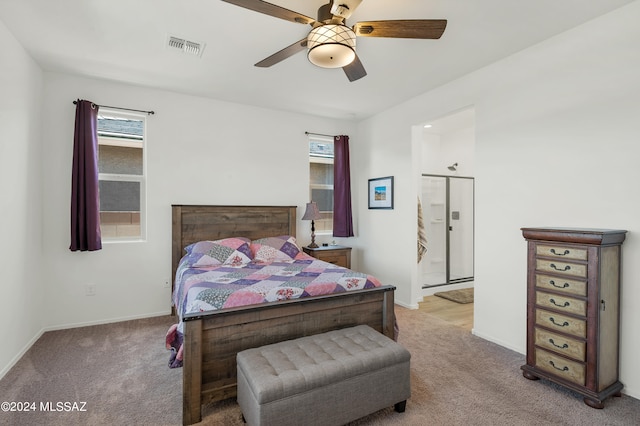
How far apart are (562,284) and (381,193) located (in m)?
2.64

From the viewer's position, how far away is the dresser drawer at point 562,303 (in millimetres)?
2133

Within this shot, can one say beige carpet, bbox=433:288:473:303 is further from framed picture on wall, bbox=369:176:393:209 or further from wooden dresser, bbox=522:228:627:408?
wooden dresser, bbox=522:228:627:408

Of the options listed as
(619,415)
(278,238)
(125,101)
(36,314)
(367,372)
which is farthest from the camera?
(278,238)

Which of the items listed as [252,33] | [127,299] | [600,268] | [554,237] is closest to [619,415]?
[600,268]

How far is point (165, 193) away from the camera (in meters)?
3.87

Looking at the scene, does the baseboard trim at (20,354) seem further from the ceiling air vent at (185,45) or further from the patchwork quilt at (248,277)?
the ceiling air vent at (185,45)

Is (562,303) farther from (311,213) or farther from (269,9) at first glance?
(311,213)

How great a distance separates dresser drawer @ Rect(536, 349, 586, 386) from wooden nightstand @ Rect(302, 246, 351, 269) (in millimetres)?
2583

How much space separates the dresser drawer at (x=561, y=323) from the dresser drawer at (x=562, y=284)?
0.60 feet

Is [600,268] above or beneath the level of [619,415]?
above

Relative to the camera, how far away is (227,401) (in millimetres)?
2123

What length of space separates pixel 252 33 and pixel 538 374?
3.46 meters

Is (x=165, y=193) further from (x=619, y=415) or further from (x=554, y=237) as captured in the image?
(x=619, y=415)

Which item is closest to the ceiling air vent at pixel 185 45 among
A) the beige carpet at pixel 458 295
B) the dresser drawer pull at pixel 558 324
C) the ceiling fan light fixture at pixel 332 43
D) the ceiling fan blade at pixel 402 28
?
the ceiling fan light fixture at pixel 332 43
